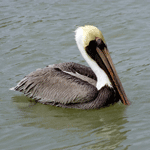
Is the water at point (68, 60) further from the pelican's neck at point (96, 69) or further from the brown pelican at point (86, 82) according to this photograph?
the pelican's neck at point (96, 69)

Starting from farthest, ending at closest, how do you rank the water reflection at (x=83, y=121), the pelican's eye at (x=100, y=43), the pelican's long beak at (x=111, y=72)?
the pelican's long beak at (x=111, y=72) < the pelican's eye at (x=100, y=43) < the water reflection at (x=83, y=121)

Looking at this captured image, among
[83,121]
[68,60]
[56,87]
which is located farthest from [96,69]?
[68,60]

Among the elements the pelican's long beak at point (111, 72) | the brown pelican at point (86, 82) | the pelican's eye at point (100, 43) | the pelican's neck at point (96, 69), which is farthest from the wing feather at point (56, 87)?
the pelican's eye at point (100, 43)

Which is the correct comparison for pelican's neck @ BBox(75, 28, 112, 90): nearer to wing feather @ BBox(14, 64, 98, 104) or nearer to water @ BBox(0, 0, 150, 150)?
wing feather @ BBox(14, 64, 98, 104)

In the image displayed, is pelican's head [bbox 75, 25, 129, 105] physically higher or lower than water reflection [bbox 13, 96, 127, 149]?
higher

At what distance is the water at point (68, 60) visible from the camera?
5.81 meters

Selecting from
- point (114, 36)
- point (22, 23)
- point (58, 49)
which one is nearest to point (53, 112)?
point (58, 49)

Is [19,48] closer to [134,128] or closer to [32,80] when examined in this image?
[32,80]

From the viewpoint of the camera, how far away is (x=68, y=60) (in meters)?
8.68

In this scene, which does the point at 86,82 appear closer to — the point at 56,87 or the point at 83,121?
the point at 56,87

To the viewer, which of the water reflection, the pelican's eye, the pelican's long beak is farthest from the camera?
the pelican's long beak

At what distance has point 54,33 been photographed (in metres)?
10.0

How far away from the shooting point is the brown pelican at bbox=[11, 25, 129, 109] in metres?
6.69

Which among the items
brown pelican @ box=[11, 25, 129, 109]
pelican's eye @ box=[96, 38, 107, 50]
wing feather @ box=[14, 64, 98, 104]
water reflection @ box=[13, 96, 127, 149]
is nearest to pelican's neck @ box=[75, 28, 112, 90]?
brown pelican @ box=[11, 25, 129, 109]
